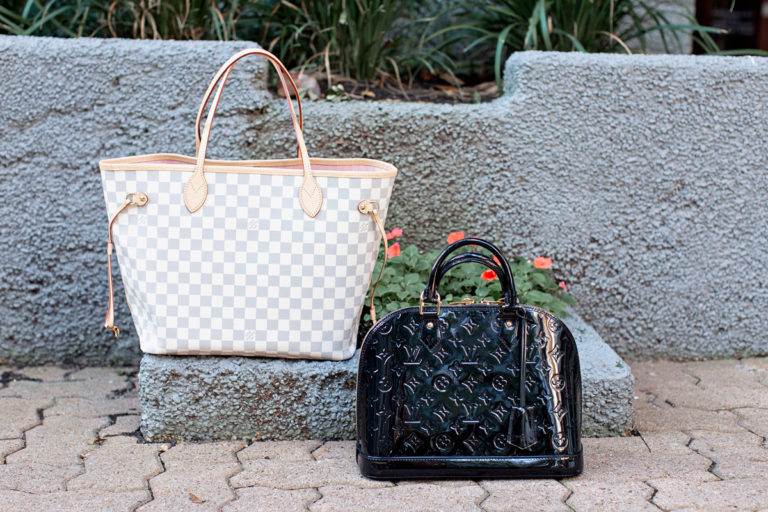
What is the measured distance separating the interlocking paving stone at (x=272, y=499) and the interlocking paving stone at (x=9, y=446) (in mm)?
630

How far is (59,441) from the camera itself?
2.32 metres

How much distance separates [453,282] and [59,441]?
1.15 metres

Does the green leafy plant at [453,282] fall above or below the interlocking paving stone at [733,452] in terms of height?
above

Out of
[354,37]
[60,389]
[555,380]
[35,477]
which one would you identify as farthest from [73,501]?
[354,37]

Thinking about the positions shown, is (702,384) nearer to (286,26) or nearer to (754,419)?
(754,419)

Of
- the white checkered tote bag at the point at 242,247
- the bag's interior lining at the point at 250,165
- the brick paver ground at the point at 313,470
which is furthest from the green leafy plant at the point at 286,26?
the brick paver ground at the point at 313,470

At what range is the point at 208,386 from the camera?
229 centimetres

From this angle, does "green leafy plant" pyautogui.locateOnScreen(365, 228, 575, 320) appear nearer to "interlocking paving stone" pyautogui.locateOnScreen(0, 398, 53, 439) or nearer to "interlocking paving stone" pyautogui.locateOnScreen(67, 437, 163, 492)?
"interlocking paving stone" pyautogui.locateOnScreen(67, 437, 163, 492)

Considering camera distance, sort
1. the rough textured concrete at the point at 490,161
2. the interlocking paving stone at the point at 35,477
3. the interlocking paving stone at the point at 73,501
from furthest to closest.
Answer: the rough textured concrete at the point at 490,161
the interlocking paving stone at the point at 35,477
the interlocking paving stone at the point at 73,501

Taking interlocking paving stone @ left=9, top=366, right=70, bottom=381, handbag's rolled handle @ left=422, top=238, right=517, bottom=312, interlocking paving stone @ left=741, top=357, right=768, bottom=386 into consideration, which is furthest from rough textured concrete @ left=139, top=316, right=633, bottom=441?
interlocking paving stone @ left=741, top=357, right=768, bottom=386

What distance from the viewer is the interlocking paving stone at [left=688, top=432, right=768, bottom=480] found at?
2145 mm

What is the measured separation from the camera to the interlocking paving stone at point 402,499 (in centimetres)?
194

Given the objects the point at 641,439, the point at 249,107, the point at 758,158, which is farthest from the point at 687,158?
the point at 249,107

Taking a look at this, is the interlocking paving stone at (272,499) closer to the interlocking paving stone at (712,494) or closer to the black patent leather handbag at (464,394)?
the black patent leather handbag at (464,394)
